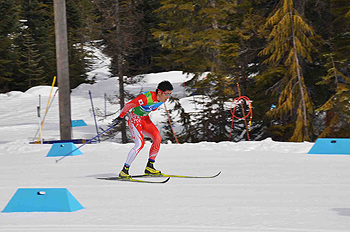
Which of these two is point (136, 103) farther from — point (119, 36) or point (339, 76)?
point (119, 36)

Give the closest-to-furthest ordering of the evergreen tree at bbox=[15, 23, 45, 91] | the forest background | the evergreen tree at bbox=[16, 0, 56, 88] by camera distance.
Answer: the forest background < the evergreen tree at bbox=[15, 23, 45, 91] < the evergreen tree at bbox=[16, 0, 56, 88]

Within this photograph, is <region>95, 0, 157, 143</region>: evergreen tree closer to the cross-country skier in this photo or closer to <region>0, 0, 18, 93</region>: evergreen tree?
the cross-country skier

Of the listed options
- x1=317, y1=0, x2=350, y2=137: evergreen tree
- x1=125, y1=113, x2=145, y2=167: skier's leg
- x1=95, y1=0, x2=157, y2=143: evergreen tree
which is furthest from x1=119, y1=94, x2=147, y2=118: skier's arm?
x1=95, y1=0, x2=157, y2=143: evergreen tree

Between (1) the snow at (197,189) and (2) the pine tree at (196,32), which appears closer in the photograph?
(1) the snow at (197,189)

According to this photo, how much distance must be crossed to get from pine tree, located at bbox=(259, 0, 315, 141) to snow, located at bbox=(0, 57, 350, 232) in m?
3.74

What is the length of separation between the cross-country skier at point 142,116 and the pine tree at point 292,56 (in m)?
8.13

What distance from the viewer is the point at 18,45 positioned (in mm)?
36812

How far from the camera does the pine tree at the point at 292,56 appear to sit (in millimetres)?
14781

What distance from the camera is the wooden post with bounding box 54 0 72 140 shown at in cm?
1291

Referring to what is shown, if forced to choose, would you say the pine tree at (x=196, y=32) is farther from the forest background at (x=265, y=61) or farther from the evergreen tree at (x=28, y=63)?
the evergreen tree at (x=28, y=63)

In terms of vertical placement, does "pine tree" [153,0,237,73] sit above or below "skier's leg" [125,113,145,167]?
above

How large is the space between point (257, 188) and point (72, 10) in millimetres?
33017

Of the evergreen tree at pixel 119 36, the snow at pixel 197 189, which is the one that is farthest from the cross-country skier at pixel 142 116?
the evergreen tree at pixel 119 36

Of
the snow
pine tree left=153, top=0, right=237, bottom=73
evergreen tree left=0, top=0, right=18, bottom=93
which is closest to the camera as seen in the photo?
the snow
